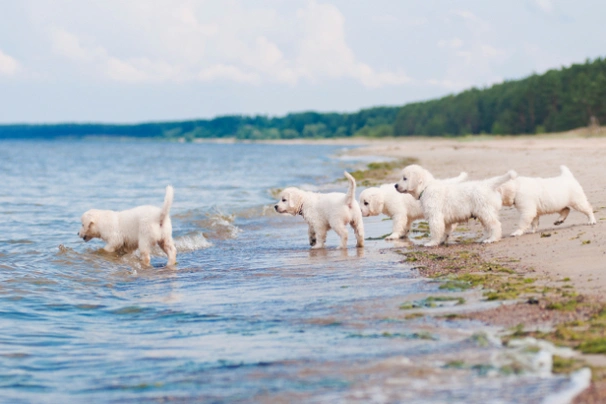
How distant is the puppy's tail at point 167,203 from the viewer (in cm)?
933

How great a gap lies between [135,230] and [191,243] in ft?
9.06

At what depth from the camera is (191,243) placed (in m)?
13.1

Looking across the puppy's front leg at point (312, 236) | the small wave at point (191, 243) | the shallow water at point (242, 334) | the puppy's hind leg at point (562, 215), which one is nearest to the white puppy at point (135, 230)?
the shallow water at point (242, 334)

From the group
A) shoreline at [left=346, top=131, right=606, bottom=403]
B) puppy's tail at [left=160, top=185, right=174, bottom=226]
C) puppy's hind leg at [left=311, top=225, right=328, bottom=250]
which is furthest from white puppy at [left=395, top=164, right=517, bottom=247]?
puppy's tail at [left=160, top=185, right=174, bottom=226]

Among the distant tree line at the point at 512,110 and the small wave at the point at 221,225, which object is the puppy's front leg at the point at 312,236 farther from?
the distant tree line at the point at 512,110

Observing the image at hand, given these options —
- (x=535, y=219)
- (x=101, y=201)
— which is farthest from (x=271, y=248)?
(x=101, y=201)

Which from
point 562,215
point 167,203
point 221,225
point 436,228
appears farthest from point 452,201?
point 221,225

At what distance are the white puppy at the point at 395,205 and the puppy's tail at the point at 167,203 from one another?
133 inches

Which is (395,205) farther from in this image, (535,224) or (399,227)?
(535,224)

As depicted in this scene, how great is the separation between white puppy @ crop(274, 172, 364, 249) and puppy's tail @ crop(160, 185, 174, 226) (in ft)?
7.09

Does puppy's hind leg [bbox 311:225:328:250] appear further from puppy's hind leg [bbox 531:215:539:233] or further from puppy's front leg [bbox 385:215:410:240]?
puppy's hind leg [bbox 531:215:539:233]

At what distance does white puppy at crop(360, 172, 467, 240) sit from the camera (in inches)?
454

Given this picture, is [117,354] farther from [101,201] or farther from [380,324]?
[101,201]

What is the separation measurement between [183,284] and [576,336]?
5043 mm
